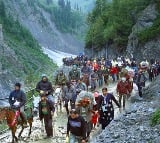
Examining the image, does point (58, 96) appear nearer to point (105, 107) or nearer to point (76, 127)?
point (105, 107)

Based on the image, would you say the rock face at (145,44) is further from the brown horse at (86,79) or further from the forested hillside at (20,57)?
the brown horse at (86,79)

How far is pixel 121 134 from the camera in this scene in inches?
585

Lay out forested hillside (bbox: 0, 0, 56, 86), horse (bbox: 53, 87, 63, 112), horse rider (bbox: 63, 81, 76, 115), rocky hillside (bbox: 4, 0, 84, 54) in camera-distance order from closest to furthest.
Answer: horse rider (bbox: 63, 81, 76, 115)
horse (bbox: 53, 87, 63, 112)
forested hillside (bbox: 0, 0, 56, 86)
rocky hillside (bbox: 4, 0, 84, 54)

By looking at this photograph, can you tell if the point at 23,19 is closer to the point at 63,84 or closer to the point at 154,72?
the point at 154,72

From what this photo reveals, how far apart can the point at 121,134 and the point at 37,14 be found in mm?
181663

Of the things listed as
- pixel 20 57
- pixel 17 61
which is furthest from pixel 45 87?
pixel 20 57

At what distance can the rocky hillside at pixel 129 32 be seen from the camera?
57.3 m

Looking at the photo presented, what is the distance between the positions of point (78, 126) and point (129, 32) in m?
60.7

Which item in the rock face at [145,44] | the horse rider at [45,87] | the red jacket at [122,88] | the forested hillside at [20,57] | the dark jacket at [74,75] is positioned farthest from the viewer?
the forested hillside at [20,57]

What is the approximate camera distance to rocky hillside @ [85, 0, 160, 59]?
57.3 m

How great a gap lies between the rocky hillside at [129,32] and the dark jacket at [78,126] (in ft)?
133

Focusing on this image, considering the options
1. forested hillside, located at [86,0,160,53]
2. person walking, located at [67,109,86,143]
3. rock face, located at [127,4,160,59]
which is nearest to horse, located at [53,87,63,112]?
person walking, located at [67,109,86,143]

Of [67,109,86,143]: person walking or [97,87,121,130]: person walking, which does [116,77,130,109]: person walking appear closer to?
[97,87,121,130]: person walking

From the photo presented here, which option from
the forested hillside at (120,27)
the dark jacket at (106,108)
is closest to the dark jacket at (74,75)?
the dark jacket at (106,108)
